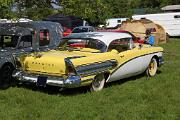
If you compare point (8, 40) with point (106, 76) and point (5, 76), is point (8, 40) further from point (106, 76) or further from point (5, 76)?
point (106, 76)

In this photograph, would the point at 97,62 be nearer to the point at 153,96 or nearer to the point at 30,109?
the point at 153,96

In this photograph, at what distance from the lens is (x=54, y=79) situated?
9477 mm

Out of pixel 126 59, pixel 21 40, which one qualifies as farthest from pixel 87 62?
pixel 21 40

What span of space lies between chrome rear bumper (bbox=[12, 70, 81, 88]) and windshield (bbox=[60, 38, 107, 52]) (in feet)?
4.59

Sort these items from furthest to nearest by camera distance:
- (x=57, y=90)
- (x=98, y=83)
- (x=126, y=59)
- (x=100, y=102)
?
(x=126, y=59), (x=57, y=90), (x=98, y=83), (x=100, y=102)

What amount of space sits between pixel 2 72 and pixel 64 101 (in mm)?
2333

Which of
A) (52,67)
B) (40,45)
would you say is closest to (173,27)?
(40,45)

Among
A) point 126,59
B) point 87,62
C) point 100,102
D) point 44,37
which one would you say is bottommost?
point 100,102

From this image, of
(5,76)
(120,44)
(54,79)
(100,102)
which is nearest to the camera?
(100,102)

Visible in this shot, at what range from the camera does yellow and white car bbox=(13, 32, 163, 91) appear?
936cm

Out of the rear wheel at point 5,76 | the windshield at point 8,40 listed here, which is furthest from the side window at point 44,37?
the rear wheel at point 5,76

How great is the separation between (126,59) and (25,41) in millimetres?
2743

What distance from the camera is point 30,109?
827cm

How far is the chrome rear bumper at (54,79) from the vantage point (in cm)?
922
